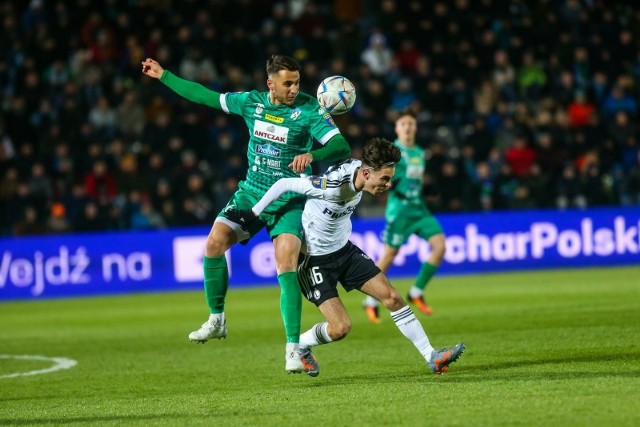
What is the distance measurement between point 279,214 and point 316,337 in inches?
41.9

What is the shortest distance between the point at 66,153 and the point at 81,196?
0.96 metres

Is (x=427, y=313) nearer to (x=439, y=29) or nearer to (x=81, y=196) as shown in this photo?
(x=81, y=196)

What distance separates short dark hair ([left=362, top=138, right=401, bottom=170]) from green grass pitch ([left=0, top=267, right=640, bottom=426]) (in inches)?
62.9

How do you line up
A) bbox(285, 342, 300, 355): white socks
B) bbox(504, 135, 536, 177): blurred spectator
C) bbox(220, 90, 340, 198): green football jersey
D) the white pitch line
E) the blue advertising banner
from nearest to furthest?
bbox(285, 342, 300, 355): white socks
bbox(220, 90, 340, 198): green football jersey
the white pitch line
the blue advertising banner
bbox(504, 135, 536, 177): blurred spectator

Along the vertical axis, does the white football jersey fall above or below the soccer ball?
below

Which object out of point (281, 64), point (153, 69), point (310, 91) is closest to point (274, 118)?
point (281, 64)

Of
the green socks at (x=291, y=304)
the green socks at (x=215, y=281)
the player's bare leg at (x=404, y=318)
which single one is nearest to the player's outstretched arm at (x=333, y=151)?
the green socks at (x=291, y=304)

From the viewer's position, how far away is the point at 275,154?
29.8 ft

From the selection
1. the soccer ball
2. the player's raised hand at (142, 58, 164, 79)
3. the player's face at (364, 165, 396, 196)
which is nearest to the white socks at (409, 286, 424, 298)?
the soccer ball

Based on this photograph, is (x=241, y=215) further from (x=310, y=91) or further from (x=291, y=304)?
(x=310, y=91)

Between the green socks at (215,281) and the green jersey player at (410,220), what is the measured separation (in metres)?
4.52

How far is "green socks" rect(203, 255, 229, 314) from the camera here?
9.23 meters

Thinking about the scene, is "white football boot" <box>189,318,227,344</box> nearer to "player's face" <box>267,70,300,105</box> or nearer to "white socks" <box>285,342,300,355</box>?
"white socks" <box>285,342,300,355</box>

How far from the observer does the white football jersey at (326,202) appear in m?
8.32
